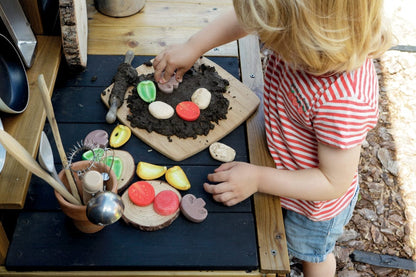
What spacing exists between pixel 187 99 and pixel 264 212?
0.32 meters

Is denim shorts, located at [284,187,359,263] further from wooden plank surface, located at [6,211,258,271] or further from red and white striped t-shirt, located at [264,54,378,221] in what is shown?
wooden plank surface, located at [6,211,258,271]

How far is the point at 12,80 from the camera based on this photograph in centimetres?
97

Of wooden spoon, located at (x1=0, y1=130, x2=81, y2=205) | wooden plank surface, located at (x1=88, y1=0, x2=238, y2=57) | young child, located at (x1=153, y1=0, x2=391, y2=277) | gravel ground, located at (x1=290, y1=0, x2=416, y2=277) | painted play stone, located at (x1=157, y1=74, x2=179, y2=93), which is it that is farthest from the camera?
gravel ground, located at (x1=290, y1=0, x2=416, y2=277)

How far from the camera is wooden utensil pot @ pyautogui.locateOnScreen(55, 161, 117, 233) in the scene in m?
0.73

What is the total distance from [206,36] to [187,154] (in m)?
0.30

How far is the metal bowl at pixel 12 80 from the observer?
945mm

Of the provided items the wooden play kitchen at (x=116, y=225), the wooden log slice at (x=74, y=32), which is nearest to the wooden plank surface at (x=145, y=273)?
the wooden play kitchen at (x=116, y=225)

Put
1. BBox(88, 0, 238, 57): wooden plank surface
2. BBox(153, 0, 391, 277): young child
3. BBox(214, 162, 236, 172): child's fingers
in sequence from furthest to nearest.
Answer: BBox(88, 0, 238, 57): wooden plank surface < BBox(214, 162, 236, 172): child's fingers < BBox(153, 0, 391, 277): young child

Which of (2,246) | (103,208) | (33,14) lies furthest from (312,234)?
(33,14)

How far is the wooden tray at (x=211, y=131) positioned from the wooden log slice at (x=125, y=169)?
0.06m

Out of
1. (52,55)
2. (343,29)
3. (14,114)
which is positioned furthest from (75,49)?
(343,29)

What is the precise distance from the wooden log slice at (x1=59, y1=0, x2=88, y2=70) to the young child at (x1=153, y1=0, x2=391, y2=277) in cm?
19

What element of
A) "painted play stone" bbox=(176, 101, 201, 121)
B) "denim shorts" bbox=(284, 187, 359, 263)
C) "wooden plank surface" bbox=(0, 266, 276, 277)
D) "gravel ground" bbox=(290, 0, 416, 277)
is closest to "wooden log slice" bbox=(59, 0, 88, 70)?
"painted play stone" bbox=(176, 101, 201, 121)

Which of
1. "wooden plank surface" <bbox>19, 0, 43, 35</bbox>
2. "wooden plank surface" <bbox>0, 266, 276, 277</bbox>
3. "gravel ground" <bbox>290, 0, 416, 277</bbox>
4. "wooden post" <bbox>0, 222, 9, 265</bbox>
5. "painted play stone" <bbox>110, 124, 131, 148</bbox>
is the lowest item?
"gravel ground" <bbox>290, 0, 416, 277</bbox>
